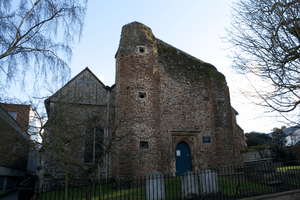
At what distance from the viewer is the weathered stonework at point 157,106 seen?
42.6 ft

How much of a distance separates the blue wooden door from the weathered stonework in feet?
0.86

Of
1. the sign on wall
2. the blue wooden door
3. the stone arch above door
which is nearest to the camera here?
the blue wooden door

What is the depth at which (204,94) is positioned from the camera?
53.5ft

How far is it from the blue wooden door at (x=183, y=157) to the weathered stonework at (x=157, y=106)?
26 centimetres

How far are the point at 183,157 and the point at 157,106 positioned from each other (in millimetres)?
3628

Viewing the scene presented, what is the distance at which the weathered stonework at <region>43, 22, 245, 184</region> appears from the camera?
13.0 metres

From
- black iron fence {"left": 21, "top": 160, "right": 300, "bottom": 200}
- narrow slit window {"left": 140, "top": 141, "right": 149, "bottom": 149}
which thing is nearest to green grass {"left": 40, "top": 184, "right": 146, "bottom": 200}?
black iron fence {"left": 21, "top": 160, "right": 300, "bottom": 200}

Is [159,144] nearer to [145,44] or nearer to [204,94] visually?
[204,94]

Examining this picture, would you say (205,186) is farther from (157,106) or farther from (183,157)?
(157,106)

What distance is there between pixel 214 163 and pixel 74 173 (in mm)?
8500

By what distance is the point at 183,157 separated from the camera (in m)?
14.8

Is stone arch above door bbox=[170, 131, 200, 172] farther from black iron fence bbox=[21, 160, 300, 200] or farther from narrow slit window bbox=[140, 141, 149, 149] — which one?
black iron fence bbox=[21, 160, 300, 200]

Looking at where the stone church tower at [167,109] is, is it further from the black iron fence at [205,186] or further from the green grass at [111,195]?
the black iron fence at [205,186]


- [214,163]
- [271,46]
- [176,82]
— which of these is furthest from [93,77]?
[271,46]
